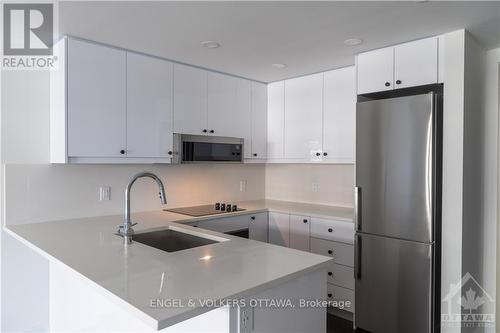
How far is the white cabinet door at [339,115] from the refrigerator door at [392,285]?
0.86 metres

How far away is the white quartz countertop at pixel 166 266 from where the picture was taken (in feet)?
4.06

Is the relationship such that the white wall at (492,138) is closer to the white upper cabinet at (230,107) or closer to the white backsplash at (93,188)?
the white upper cabinet at (230,107)

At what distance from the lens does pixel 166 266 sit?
5.15 feet

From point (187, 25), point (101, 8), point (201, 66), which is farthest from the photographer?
point (201, 66)

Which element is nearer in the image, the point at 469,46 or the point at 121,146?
the point at 469,46

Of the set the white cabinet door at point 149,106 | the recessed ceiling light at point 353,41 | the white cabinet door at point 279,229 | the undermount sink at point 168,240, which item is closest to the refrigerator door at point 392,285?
the white cabinet door at point 279,229

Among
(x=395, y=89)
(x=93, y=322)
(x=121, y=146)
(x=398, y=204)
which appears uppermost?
(x=395, y=89)

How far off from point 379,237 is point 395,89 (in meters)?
1.11

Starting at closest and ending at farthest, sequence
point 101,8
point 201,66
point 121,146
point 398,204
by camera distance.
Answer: point 101,8
point 398,204
point 121,146
point 201,66

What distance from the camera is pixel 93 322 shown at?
2.05m

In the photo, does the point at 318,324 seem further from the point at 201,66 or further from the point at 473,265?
the point at 201,66

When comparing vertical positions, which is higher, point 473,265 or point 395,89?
point 395,89

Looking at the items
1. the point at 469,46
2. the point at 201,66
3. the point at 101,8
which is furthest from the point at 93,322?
the point at 469,46

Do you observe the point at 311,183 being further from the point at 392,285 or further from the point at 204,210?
the point at 392,285
